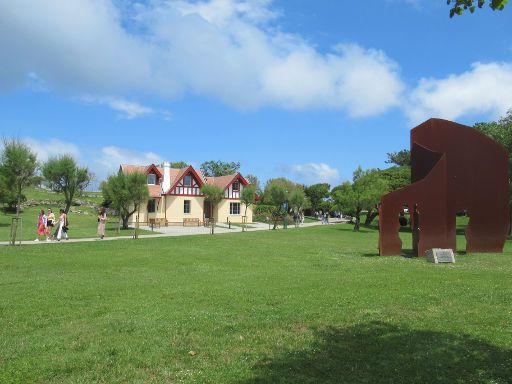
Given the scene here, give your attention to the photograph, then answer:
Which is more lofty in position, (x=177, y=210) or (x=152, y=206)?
(x=152, y=206)

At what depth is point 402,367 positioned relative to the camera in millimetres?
5590

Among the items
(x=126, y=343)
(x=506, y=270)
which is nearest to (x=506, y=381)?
(x=126, y=343)

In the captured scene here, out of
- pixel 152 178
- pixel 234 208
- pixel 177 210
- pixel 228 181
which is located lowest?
pixel 177 210

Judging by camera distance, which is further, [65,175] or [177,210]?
[177,210]

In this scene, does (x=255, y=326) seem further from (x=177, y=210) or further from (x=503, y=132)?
(x=177, y=210)

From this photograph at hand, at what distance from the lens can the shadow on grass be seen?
528 cm

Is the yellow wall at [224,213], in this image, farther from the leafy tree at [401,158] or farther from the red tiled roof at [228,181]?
the leafy tree at [401,158]

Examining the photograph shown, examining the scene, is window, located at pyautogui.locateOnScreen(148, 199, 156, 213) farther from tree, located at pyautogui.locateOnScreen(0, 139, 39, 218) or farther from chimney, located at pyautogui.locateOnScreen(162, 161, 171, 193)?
tree, located at pyautogui.locateOnScreen(0, 139, 39, 218)

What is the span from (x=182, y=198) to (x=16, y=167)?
16.2 metres

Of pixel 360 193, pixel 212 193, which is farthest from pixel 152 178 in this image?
pixel 360 193

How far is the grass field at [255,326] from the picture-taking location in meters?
5.49

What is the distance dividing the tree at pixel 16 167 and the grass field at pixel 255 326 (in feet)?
94.9

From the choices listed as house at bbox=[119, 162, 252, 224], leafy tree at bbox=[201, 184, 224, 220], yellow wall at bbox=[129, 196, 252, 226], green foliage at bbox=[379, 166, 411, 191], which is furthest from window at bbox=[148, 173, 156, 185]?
green foliage at bbox=[379, 166, 411, 191]

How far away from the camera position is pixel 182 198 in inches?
1972
